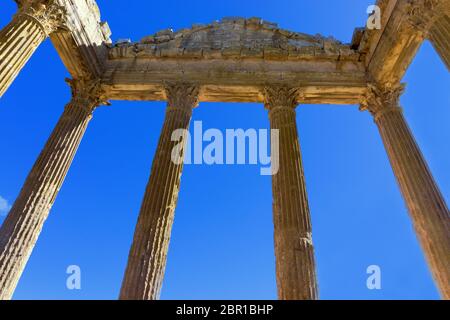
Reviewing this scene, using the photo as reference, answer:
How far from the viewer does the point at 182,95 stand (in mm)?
18188

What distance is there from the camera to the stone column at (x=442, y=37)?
12833mm

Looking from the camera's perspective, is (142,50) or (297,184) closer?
(297,184)

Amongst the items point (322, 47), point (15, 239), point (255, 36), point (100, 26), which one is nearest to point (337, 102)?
point (322, 47)

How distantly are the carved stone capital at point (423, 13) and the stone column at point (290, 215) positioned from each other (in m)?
6.46

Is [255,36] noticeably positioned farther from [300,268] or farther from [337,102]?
[300,268]

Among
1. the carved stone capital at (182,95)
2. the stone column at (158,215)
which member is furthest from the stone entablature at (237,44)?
the stone column at (158,215)

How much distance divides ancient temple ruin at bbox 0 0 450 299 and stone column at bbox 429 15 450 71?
1.7 inches

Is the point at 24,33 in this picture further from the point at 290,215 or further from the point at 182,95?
the point at 290,215

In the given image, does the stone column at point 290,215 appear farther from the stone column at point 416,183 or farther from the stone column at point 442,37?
the stone column at point 442,37

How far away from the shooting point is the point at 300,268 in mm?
11812

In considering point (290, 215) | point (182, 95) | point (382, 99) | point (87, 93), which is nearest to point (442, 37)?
point (382, 99)

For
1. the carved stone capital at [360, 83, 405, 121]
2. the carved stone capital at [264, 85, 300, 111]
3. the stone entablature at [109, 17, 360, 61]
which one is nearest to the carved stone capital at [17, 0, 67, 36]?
the stone entablature at [109, 17, 360, 61]

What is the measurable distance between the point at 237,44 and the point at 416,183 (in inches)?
510
